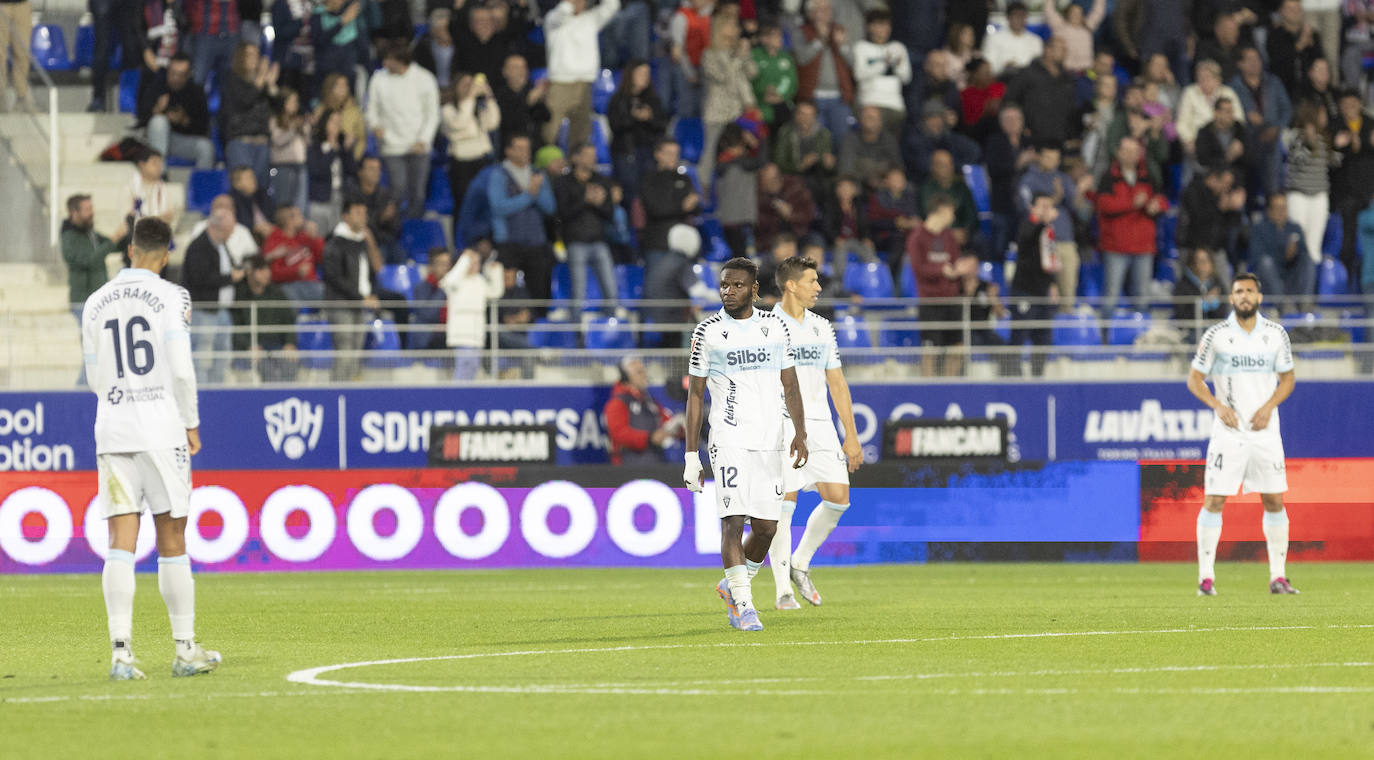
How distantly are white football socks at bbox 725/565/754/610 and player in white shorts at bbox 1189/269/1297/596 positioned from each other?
4854mm

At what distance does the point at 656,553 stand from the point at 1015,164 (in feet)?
26.5

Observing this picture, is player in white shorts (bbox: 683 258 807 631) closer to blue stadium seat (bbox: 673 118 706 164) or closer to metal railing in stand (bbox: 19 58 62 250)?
metal railing in stand (bbox: 19 58 62 250)

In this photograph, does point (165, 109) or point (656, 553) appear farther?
point (165, 109)

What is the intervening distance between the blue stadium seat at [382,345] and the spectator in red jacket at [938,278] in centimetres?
597

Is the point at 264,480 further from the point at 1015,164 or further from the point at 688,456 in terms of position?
the point at 1015,164

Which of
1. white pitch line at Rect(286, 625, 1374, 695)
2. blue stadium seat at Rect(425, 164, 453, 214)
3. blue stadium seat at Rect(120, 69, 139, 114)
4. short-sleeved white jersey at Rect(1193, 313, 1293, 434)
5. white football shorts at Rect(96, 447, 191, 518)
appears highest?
blue stadium seat at Rect(120, 69, 139, 114)

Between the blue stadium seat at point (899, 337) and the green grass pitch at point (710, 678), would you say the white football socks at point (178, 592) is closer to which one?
the green grass pitch at point (710, 678)

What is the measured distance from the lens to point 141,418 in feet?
32.1

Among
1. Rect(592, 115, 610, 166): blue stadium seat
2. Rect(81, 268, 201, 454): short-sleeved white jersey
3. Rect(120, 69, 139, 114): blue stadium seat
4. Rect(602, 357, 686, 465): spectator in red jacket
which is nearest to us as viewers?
Rect(81, 268, 201, 454): short-sleeved white jersey

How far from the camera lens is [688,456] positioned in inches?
484

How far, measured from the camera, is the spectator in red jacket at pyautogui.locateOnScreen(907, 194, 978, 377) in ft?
77.4

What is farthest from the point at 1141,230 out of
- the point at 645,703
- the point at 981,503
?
the point at 645,703

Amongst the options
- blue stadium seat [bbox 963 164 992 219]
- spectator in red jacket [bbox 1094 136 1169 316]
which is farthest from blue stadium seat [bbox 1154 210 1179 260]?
blue stadium seat [bbox 963 164 992 219]

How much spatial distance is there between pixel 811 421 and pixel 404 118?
11022mm
